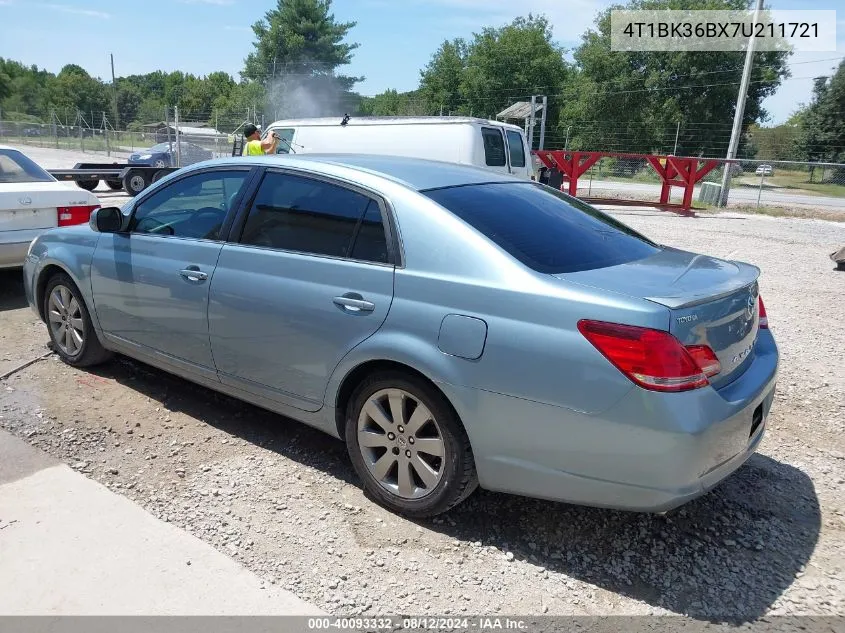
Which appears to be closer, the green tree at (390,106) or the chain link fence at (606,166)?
the chain link fence at (606,166)

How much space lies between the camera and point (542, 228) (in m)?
3.23

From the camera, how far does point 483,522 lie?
313cm

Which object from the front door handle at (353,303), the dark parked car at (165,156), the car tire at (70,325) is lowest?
the car tire at (70,325)

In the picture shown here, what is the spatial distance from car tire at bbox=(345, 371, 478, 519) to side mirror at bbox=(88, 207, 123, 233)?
2.18 meters

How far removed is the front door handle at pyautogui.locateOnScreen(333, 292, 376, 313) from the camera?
305 centimetres

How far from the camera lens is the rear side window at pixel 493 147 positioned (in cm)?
1260

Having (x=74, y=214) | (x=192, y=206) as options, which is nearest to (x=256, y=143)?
(x=74, y=214)

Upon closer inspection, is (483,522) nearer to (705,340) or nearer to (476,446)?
(476,446)

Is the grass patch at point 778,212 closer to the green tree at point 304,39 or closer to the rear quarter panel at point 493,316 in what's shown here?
the rear quarter panel at point 493,316

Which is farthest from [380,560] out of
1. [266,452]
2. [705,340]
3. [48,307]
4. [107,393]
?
[48,307]

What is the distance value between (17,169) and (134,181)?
1060 cm

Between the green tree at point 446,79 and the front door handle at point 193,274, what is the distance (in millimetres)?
59247

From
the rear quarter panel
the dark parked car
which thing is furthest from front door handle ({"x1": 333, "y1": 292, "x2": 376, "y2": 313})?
the dark parked car

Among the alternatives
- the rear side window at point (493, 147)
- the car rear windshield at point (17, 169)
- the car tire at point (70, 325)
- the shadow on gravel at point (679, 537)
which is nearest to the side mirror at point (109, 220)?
the car tire at point (70, 325)
